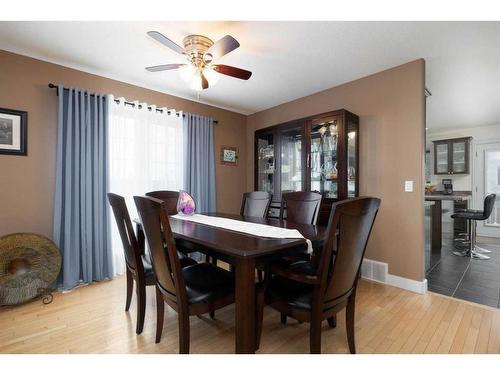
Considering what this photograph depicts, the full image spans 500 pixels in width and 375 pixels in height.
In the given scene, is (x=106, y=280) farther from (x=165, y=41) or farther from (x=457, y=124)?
(x=457, y=124)

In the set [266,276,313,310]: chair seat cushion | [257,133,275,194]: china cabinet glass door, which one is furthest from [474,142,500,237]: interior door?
[266,276,313,310]: chair seat cushion

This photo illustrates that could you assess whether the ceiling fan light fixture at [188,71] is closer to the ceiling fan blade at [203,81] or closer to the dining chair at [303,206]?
the ceiling fan blade at [203,81]

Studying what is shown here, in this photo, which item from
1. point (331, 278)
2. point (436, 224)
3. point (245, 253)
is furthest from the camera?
point (436, 224)

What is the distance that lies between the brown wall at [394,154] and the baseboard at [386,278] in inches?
2.0

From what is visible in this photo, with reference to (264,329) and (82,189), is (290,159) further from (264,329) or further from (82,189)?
(82,189)

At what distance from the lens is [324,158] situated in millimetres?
3041

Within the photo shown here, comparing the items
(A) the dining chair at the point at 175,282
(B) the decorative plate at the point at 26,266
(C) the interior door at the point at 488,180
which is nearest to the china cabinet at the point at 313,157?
(A) the dining chair at the point at 175,282

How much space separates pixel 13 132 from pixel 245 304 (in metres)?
2.64

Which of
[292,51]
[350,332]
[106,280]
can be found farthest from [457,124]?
[106,280]

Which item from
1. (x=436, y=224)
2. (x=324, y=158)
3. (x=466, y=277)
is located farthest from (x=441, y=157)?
(x=324, y=158)

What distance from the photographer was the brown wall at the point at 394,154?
7.85 ft

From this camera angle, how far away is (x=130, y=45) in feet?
7.14

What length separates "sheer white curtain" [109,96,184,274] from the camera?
110 inches
